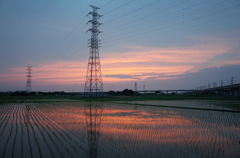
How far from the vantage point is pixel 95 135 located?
30.1ft

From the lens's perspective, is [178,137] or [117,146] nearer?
[117,146]

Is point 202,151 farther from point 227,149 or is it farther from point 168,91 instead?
point 168,91

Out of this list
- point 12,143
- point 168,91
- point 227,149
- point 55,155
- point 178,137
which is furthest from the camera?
point 168,91

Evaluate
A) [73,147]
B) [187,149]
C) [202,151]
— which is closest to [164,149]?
[187,149]

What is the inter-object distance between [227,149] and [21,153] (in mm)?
6578

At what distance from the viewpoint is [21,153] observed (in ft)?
21.4

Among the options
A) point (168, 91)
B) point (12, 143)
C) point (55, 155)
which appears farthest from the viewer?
point (168, 91)

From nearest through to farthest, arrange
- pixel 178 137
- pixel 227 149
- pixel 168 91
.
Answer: pixel 227 149 < pixel 178 137 < pixel 168 91

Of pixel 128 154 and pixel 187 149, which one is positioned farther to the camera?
pixel 187 149

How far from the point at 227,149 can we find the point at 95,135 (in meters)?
5.12

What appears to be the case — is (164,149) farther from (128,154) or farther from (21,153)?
(21,153)

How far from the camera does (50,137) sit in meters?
8.76

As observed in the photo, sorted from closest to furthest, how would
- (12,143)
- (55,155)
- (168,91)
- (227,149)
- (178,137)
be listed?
(55,155)
(227,149)
(12,143)
(178,137)
(168,91)

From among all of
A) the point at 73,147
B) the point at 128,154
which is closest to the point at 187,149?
the point at 128,154
